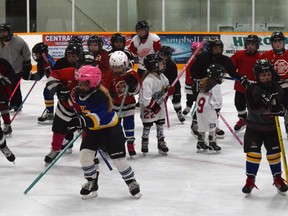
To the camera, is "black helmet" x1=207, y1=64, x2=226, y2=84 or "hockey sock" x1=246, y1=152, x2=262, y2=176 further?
"black helmet" x1=207, y1=64, x2=226, y2=84

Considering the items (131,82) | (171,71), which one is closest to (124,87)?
(131,82)

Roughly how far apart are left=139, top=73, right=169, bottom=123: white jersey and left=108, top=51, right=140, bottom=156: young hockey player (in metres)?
0.11

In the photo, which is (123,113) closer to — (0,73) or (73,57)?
(73,57)

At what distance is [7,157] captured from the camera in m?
5.11

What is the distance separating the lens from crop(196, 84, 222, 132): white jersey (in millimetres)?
5535

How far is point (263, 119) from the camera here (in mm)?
4148

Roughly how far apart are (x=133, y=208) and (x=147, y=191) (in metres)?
0.44

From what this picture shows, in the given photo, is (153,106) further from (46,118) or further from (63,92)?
(46,118)

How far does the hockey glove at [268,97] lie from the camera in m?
4.05

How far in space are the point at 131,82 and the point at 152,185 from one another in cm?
95

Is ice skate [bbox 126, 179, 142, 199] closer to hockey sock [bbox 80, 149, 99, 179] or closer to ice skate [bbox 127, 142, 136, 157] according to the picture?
hockey sock [bbox 80, 149, 99, 179]

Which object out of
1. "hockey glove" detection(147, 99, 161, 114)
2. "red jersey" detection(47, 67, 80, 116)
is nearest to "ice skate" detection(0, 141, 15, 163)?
"red jersey" detection(47, 67, 80, 116)

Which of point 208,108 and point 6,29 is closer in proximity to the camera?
point 208,108

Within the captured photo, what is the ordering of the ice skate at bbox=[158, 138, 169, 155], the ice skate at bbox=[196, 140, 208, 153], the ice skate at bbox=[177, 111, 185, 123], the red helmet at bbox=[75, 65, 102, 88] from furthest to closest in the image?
the ice skate at bbox=[177, 111, 185, 123], the ice skate at bbox=[196, 140, 208, 153], the ice skate at bbox=[158, 138, 169, 155], the red helmet at bbox=[75, 65, 102, 88]
